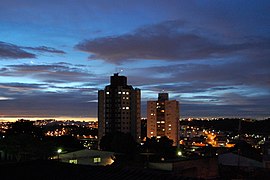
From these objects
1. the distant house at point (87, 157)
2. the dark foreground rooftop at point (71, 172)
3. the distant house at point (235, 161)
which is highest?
the dark foreground rooftop at point (71, 172)

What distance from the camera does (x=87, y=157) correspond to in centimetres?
3144

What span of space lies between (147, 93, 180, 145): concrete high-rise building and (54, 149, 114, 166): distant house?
166ft

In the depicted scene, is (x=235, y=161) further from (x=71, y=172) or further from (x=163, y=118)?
(x=163, y=118)

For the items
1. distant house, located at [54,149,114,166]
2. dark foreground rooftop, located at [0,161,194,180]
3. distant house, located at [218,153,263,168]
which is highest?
dark foreground rooftop, located at [0,161,194,180]

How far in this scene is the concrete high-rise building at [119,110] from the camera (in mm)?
69656

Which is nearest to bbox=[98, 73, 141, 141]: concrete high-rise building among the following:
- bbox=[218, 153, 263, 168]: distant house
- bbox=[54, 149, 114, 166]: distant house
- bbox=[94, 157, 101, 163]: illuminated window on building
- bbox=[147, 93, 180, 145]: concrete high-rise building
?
bbox=[147, 93, 180, 145]: concrete high-rise building

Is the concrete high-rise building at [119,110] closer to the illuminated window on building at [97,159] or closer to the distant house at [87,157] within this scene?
the distant house at [87,157]

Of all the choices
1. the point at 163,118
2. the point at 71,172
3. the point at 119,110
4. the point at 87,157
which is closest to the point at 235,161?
the point at 87,157

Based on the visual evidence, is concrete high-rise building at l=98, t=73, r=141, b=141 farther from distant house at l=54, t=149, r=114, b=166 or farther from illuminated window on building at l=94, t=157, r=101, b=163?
illuminated window on building at l=94, t=157, r=101, b=163

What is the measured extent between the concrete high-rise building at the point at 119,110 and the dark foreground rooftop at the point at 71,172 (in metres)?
59.7

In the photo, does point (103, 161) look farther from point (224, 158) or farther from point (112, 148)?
point (224, 158)

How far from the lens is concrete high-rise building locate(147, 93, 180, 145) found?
277 ft

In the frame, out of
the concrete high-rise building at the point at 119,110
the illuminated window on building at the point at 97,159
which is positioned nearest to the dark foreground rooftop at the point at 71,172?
the illuminated window on building at the point at 97,159

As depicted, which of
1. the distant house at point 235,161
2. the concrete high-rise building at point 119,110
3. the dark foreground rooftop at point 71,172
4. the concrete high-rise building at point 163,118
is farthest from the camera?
the concrete high-rise building at point 163,118
